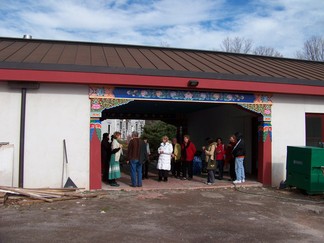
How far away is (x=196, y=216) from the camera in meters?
6.55

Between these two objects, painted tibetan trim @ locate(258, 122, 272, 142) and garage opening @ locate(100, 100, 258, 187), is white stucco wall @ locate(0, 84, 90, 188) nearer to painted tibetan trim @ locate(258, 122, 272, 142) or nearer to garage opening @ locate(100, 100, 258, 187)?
garage opening @ locate(100, 100, 258, 187)

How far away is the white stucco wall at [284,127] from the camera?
409 inches

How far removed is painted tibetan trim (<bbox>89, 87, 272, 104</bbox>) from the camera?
29.4 feet

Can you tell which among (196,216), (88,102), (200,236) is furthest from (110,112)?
(200,236)

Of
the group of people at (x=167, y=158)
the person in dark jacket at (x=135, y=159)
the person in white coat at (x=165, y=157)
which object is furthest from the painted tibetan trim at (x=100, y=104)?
the person in white coat at (x=165, y=157)

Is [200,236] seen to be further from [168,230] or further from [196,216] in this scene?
[196,216]

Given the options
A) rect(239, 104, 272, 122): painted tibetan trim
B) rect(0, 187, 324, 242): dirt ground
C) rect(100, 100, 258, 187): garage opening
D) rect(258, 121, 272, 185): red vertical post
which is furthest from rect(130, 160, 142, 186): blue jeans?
rect(258, 121, 272, 185): red vertical post

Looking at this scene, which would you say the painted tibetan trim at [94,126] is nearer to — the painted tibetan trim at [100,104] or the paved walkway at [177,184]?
the painted tibetan trim at [100,104]

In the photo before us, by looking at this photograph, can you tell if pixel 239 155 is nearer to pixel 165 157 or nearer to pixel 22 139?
pixel 165 157

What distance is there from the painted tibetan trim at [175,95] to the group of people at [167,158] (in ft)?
3.50

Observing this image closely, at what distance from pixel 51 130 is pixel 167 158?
3.55 metres

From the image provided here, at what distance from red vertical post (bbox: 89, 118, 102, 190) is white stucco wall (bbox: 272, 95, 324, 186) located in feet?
16.7

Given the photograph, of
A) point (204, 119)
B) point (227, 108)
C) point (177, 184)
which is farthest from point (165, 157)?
point (204, 119)

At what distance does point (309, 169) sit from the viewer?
28.5ft
